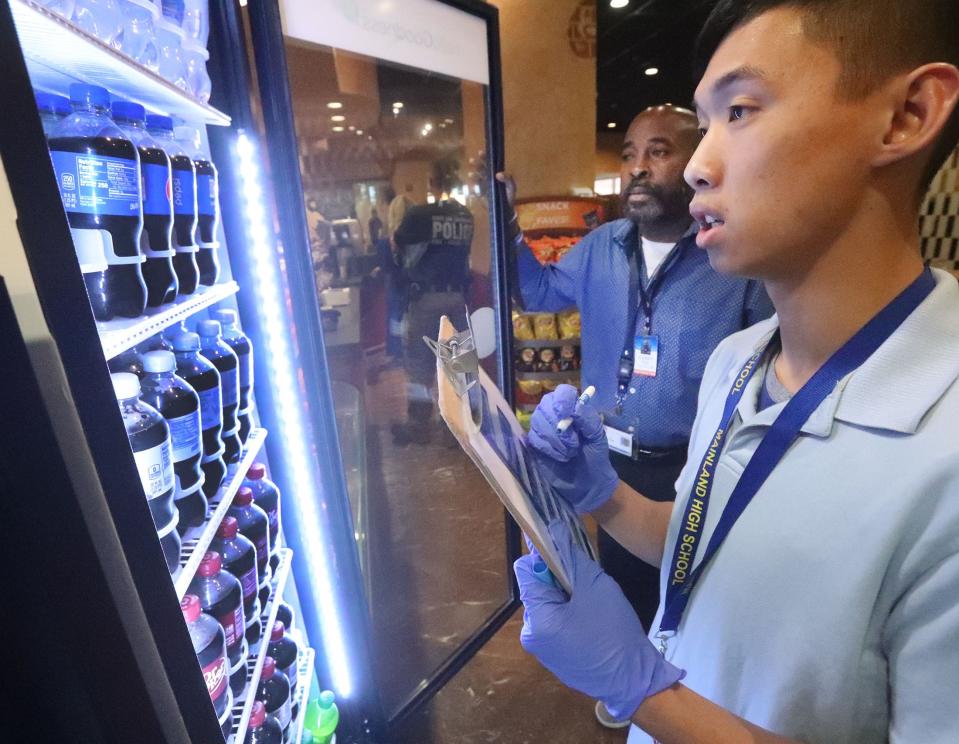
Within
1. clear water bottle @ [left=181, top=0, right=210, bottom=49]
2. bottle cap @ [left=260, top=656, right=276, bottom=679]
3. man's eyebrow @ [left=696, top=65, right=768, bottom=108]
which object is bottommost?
bottle cap @ [left=260, top=656, right=276, bottom=679]

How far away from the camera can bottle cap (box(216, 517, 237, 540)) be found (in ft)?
4.02

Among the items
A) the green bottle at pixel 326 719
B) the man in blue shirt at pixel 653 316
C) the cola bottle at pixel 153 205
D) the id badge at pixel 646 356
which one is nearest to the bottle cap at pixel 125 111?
the cola bottle at pixel 153 205

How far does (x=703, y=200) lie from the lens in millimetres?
807

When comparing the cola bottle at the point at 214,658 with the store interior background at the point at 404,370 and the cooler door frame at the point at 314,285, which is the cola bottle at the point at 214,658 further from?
the store interior background at the point at 404,370

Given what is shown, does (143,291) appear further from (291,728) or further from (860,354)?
(291,728)

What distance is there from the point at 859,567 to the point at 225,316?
1410mm

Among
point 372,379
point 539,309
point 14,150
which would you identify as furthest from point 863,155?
point 372,379

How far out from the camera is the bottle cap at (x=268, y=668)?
1.46m

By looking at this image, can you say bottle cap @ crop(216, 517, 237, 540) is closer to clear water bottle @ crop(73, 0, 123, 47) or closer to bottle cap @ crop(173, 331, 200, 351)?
bottle cap @ crop(173, 331, 200, 351)

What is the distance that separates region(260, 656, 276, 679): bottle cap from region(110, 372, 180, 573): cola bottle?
72 cm

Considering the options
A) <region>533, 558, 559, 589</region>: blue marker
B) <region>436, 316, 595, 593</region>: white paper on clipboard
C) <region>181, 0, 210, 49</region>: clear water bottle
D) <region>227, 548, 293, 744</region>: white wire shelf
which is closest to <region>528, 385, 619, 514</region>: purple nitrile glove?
<region>436, 316, 595, 593</region>: white paper on clipboard

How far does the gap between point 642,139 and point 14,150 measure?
7.70 feet

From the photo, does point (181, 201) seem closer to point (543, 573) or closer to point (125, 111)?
point (125, 111)

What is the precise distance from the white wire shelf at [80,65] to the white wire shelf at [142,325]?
1.16 feet
